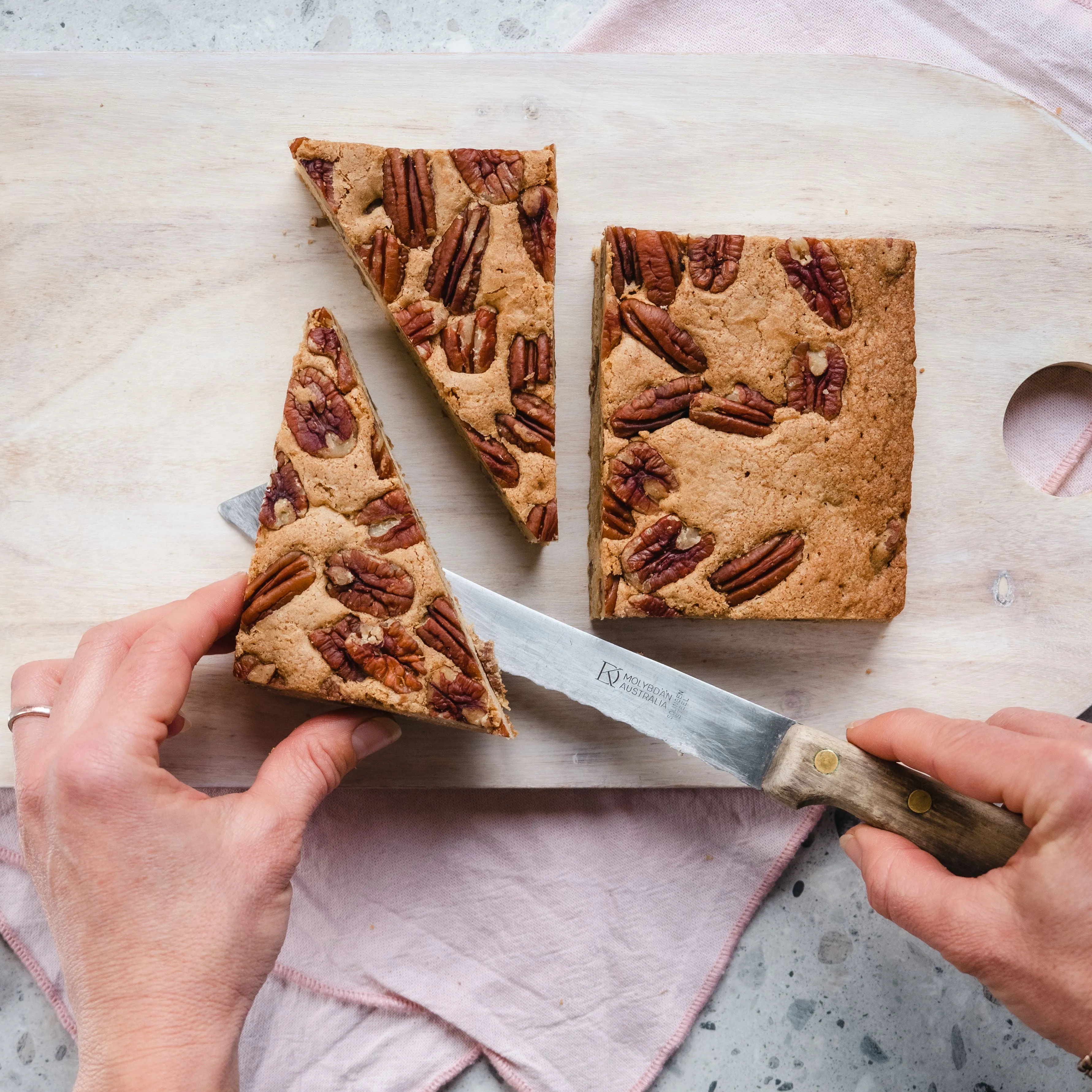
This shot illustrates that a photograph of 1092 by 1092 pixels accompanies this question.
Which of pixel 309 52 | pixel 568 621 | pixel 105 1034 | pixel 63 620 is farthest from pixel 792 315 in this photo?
pixel 105 1034

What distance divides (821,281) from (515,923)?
2.13 metres

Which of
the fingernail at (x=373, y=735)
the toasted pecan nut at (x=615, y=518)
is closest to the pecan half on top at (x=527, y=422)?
the toasted pecan nut at (x=615, y=518)

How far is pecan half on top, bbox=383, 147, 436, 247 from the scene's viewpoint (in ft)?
8.43

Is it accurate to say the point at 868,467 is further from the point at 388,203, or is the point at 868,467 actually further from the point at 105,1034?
the point at 105,1034

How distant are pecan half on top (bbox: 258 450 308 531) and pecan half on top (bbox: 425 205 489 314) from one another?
0.62m

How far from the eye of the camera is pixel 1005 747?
86.4 inches

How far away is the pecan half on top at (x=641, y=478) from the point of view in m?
2.57

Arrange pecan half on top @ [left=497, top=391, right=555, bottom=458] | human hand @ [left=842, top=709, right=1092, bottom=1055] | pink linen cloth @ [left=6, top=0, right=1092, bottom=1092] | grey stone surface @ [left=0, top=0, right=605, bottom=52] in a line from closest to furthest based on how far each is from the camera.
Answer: human hand @ [left=842, top=709, right=1092, bottom=1055]
pecan half on top @ [left=497, top=391, right=555, bottom=458]
pink linen cloth @ [left=6, top=0, right=1092, bottom=1092]
grey stone surface @ [left=0, top=0, right=605, bottom=52]

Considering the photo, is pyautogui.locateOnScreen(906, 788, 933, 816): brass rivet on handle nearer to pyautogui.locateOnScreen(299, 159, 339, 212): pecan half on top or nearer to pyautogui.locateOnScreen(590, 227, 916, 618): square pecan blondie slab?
pyautogui.locateOnScreen(590, 227, 916, 618): square pecan blondie slab

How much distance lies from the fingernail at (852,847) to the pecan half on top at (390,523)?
1.36 meters

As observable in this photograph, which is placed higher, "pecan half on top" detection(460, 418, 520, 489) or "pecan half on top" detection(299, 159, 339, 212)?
"pecan half on top" detection(299, 159, 339, 212)

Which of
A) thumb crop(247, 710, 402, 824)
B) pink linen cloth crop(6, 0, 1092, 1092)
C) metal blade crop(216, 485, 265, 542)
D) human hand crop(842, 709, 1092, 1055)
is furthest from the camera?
pink linen cloth crop(6, 0, 1092, 1092)

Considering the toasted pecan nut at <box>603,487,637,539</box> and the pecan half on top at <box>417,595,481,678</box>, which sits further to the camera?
the toasted pecan nut at <box>603,487,637,539</box>

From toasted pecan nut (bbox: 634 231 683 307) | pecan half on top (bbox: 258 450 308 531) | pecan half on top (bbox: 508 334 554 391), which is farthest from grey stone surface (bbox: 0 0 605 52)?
pecan half on top (bbox: 258 450 308 531)
